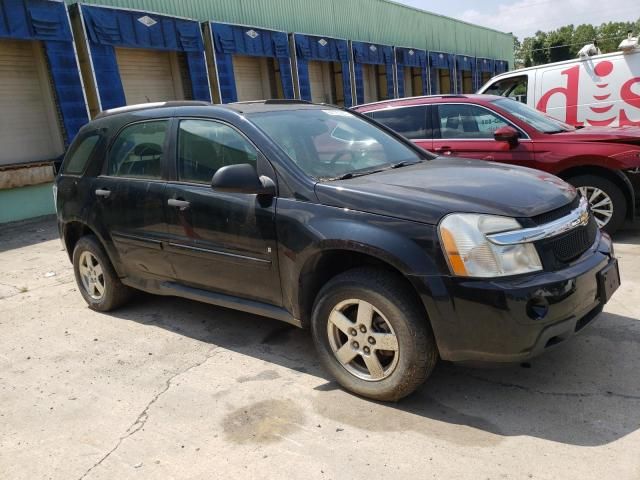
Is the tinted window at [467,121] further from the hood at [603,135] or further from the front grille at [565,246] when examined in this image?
the front grille at [565,246]

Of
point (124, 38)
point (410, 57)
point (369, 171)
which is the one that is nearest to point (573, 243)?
point (369, 171)

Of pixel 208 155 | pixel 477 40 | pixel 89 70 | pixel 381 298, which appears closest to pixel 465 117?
pixel 208 155

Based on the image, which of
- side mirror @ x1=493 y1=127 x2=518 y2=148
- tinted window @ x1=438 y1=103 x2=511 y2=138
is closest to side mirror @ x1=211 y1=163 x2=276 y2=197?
side mirror @ x1=493 y1=127 x2=518 y2=148

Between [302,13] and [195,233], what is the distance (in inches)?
657

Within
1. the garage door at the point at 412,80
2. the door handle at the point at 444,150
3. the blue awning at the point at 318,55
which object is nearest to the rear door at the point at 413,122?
the door handle at the point at 444,150

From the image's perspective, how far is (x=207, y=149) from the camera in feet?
12.6

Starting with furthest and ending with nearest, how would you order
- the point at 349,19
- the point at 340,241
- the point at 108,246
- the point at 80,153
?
the point at 349,19 → the point at 80,153 → the point at 108,246 → the point at 340,241

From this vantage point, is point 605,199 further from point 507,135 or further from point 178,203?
point 178,203

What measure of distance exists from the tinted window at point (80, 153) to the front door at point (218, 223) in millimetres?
1220

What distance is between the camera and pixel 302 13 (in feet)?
61.0

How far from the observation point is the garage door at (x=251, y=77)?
1656 centimetres

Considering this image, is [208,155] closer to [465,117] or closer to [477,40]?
[465,117]

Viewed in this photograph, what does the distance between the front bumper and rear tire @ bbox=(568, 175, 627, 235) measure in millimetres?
3495

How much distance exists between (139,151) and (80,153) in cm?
91
